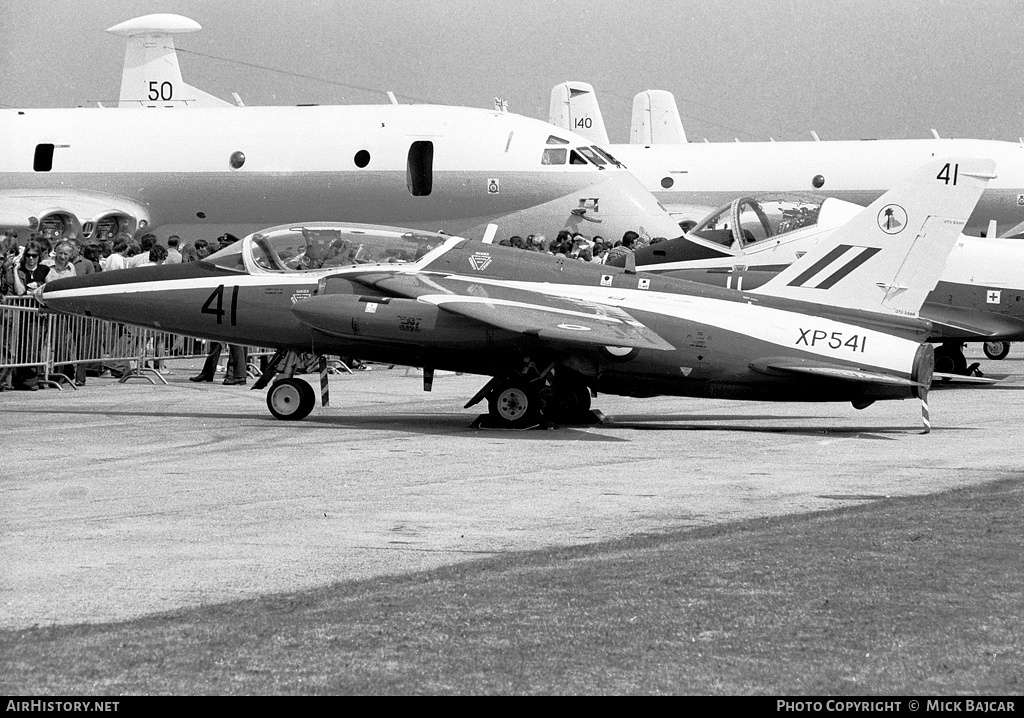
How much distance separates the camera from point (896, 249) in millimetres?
17000

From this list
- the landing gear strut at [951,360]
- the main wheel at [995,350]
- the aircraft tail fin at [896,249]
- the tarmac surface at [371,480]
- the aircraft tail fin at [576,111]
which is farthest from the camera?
the aircraft tail fin at [576,111]

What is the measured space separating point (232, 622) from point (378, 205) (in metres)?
26.6

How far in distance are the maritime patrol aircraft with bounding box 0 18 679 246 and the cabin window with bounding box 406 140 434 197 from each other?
31mm

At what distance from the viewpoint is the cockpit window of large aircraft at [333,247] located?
1723cm

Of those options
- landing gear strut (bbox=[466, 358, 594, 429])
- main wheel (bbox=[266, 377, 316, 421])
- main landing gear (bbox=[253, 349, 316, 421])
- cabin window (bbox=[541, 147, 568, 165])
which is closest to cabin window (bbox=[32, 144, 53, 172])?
cabin window (bbox=[541, 147, 568, 165])

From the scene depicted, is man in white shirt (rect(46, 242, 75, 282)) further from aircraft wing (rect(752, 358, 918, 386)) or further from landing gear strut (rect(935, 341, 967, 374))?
landing gear strut (rect(935, 341, 967, 374))

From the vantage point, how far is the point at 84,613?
7113 mm

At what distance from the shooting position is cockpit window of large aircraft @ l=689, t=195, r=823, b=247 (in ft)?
74.0

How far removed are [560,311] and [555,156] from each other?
681 inches

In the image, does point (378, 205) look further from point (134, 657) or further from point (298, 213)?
point (134, 657)

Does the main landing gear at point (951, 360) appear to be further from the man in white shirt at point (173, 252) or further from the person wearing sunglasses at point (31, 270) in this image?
the person wearing sunglasses at point (31, 270)

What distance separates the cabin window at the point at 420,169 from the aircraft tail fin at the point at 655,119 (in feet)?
156

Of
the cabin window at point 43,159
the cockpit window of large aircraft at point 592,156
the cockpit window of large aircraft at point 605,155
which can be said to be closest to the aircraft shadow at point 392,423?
the cockpit window of large aircraft at point 592,156

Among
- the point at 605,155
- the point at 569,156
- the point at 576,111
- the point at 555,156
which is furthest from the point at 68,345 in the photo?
the point at 576,111
